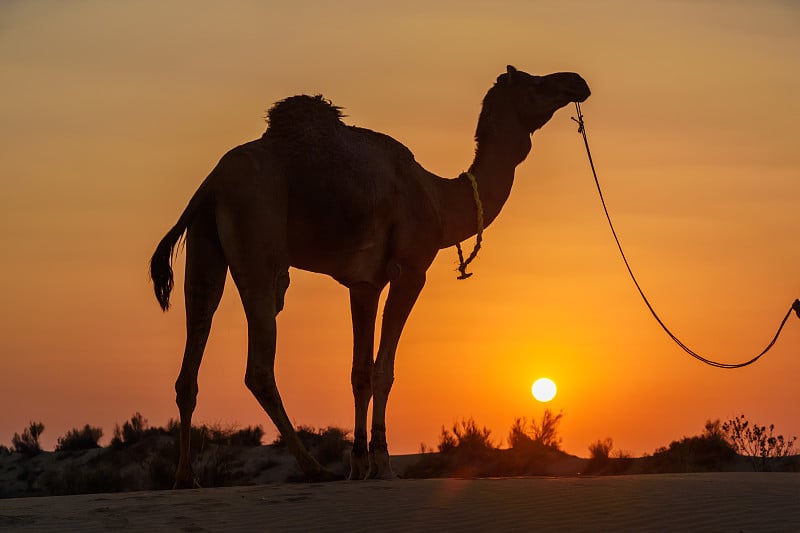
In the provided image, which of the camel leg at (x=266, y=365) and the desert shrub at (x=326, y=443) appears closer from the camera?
the camel leg at (x=266, y=365)

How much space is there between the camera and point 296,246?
13992 millimetres

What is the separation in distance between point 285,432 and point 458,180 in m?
4.39

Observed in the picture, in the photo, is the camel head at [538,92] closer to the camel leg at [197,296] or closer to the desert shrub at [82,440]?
the camel leg at [197,296]

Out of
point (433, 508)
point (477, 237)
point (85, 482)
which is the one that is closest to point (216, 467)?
point (85, 482)

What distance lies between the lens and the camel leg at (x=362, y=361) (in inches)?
550

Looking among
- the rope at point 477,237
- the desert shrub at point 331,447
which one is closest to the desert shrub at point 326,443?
the desert shrub at point 331,447

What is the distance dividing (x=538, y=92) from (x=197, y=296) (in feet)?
17.6

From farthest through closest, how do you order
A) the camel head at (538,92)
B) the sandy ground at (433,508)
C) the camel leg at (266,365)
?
the camel head at (538,92) → the camel leg at (266,365) → the sandy ground at (433,508)

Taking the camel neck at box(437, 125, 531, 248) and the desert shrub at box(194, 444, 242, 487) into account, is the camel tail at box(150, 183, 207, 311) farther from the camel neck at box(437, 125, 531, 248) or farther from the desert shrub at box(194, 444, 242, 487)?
the desert shrub at box(194, 444, 242, 487)

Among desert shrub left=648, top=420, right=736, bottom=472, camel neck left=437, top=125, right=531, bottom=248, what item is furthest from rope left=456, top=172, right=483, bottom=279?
desert shrub left=648, top=420, right=736, bottom=472

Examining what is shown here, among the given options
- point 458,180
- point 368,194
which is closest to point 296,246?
point 368,194

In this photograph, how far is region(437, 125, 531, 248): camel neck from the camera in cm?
1595

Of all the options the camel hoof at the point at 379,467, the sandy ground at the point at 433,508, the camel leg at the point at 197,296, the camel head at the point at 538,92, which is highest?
the camel head at the point at 538,92

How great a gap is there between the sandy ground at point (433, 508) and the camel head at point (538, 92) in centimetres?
554
